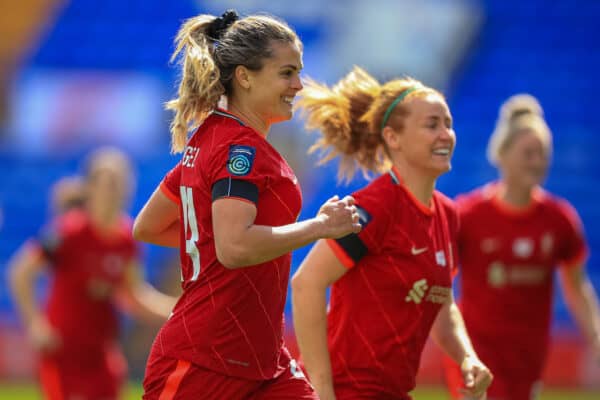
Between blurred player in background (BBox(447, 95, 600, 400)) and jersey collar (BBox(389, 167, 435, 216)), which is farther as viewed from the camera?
blurred player in background (BBox(447, 95, 600, 400))

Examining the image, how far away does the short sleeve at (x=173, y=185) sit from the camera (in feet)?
13.6

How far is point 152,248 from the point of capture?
15969 mm

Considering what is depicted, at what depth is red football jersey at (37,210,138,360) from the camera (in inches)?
328

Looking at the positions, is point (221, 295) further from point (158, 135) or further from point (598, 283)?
point (158, 135)

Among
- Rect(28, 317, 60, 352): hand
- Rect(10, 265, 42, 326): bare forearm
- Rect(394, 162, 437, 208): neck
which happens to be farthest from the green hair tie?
Rect(10, 265, 42, 326): bare forearm

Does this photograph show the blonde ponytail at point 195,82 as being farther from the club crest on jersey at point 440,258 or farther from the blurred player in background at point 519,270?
the blurred player in background at point 519,270

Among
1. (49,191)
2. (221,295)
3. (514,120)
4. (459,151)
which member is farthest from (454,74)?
(221,295)

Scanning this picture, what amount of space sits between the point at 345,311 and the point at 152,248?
11652 mm

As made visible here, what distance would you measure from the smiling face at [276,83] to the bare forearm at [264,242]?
539 mm

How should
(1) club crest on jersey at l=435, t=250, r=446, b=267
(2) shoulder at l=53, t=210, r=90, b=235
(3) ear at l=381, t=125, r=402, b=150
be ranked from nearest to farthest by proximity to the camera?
1. (1) club crest on jersey at l=435, t=250, r=446, b=267
2. (3) ear at l=381, t=125, r=402, b=150
3. (2) shoulder at l=53, t=210, r=90, b=235

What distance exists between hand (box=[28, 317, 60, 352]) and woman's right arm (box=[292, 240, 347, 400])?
162 inches

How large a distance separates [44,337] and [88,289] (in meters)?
0.53

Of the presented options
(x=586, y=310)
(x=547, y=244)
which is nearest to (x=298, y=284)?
(x=547, y=244)

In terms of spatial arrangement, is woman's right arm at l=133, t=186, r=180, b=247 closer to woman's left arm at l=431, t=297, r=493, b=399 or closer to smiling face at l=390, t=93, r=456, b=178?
smiling face at l=390, t=93, r=456, b=178
